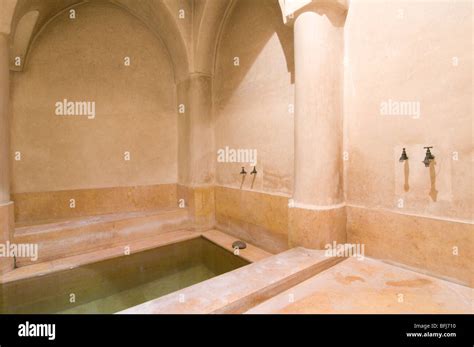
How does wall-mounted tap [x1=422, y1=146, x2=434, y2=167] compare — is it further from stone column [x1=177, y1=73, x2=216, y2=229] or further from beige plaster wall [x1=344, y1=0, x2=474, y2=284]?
stone column [x1=177, y1=73, x2=216, y2=229]

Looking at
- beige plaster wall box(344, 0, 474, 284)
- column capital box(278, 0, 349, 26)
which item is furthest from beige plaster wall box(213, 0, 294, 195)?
beige plaster wall box(344, 0, 474, 284)

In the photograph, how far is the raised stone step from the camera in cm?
389

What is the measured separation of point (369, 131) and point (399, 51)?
32.6 inches

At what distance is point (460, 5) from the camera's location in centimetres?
233

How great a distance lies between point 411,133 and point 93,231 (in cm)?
461

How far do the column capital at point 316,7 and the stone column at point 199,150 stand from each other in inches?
98.7

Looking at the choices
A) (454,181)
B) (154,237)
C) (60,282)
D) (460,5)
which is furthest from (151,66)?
(454,181)

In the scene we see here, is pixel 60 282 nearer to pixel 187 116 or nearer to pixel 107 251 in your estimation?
pixel 107 251

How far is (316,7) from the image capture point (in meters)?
3.02

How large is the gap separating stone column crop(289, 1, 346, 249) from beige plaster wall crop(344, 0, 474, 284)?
0.63 ft

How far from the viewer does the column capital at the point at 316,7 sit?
300 centimetres

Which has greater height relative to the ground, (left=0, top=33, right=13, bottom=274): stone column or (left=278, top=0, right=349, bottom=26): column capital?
(left=278, top=0, right=349, bottom=26): column capital

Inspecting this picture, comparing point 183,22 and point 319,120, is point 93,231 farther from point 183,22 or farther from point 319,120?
point 183,22

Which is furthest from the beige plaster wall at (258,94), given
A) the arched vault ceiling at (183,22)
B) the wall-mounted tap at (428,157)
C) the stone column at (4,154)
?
the stone column at (4,154)
